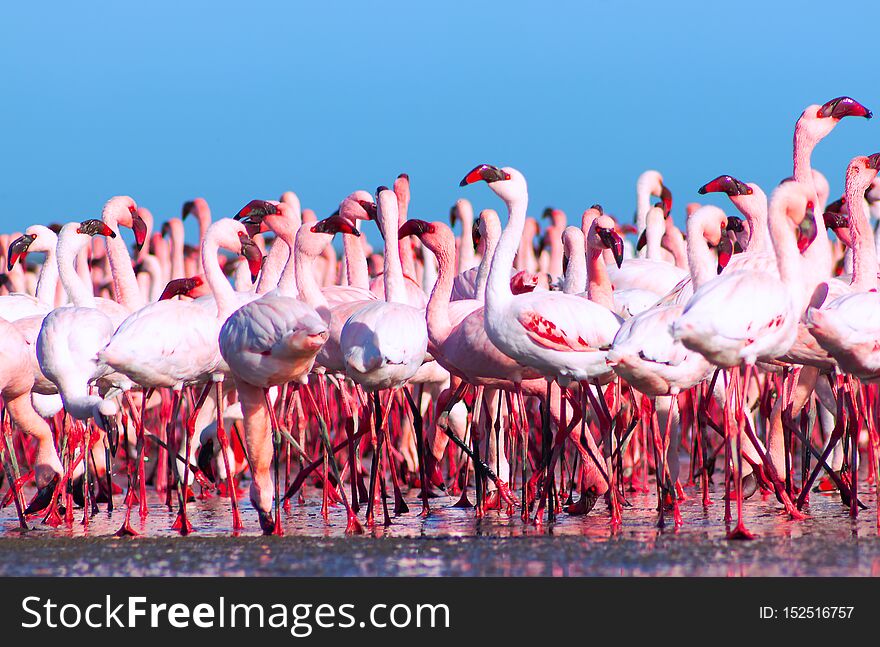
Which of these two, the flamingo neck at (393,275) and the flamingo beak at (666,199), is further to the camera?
the flamingo beak at (666,199)

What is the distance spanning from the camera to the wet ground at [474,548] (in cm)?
724

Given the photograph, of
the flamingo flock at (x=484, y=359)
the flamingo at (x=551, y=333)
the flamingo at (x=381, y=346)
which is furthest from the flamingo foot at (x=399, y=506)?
the flamingo at (x=551, y=333)

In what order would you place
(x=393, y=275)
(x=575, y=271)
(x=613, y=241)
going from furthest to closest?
(x=575, y=271) → (x=393, y=275) → (x=613, y=241)

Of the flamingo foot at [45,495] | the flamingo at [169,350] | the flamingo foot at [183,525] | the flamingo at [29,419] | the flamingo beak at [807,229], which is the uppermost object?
the flamingo beak at [807,229]

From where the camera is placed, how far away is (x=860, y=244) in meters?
10.2

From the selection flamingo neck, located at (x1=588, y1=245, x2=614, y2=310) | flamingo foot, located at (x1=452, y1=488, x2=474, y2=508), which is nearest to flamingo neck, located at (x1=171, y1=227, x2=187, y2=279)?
flamingo foot, located at (x1=452, y1=488, x2=474, y2=508)

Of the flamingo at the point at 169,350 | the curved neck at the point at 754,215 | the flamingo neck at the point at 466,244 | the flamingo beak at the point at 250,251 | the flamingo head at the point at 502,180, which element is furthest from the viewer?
the flamingo neck at the point at 466,244

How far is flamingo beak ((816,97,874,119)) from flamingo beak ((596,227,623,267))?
6.42 ft

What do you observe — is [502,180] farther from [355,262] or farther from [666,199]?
[666,199]

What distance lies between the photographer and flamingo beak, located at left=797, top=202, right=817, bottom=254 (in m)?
9.34

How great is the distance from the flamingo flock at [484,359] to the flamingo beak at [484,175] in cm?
2

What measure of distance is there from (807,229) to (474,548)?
3245 mm

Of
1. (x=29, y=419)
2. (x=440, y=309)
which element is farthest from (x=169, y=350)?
(x=440, y=309)

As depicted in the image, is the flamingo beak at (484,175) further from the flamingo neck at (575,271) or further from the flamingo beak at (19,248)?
the flamingo beak at (19,248)
